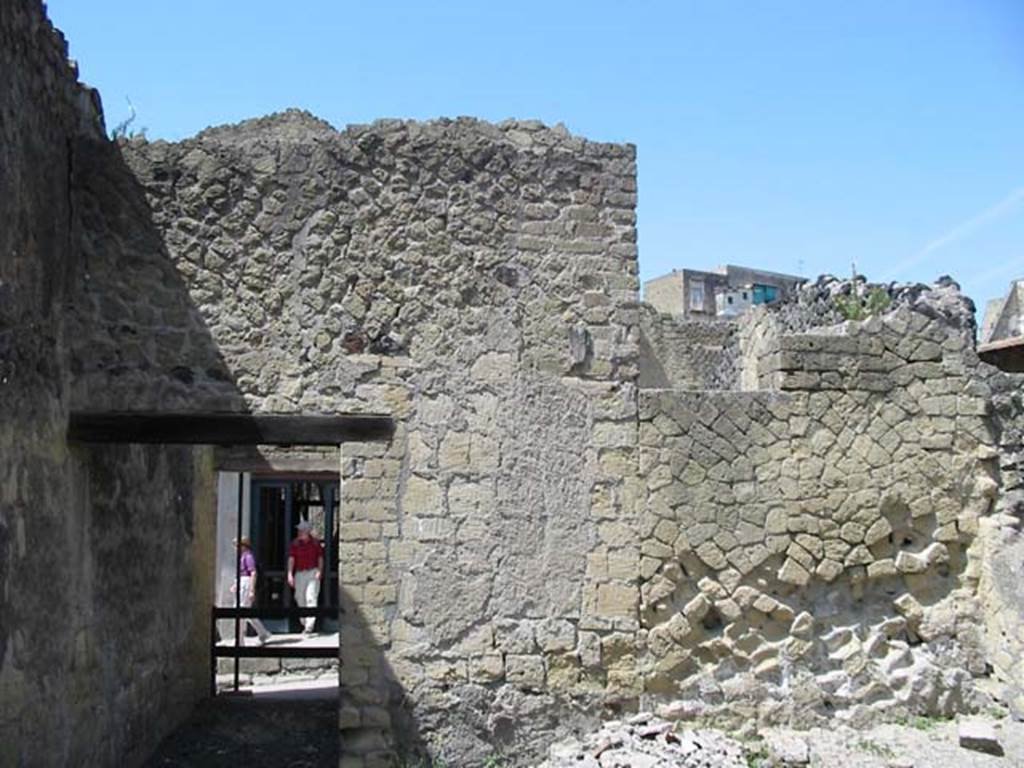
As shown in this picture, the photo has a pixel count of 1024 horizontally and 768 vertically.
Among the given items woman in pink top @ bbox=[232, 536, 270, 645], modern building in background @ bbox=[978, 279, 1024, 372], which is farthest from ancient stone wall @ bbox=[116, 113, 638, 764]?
modern building in background @ bbox=[978, 279, 1024, 372]

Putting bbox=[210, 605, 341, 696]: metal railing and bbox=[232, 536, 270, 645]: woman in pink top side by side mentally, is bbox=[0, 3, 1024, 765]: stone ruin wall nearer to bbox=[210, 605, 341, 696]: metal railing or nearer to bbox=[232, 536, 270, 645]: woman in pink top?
bbox=[210, 605, 341, 696]: metal railing

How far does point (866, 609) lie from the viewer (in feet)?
21.3

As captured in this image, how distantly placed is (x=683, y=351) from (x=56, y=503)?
9868 millimetres

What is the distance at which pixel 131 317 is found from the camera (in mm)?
6148

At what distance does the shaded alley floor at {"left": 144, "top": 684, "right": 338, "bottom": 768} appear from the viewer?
7.16 metres

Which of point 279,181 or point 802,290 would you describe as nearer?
point 279,181

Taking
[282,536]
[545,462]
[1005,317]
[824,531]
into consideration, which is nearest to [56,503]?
[545,462]

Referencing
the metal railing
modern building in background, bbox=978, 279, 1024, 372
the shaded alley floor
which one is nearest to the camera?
the shaded alley floor

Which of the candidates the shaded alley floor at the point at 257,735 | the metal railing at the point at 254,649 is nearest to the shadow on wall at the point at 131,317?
the shaded alley floor at the point at 257,735

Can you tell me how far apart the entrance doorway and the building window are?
13.9 m

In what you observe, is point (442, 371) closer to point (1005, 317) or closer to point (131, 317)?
point (131, 317)

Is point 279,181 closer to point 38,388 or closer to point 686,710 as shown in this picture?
point 38,388

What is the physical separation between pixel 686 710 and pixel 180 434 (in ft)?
10.9

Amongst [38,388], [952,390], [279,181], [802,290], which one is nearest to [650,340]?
[802,290]
